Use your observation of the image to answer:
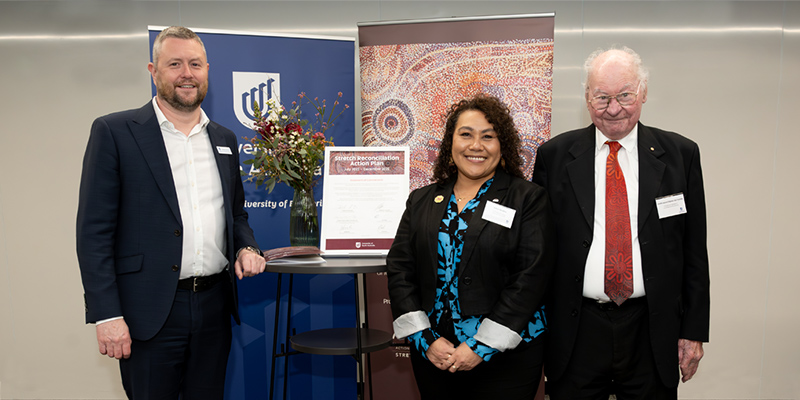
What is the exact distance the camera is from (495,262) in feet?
5.93

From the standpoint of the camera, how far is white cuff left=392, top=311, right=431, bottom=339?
183 cm

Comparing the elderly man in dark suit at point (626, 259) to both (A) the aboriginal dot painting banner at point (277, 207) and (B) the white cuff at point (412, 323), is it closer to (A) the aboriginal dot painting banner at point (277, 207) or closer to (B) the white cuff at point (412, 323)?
(B) the white cuff at point (412, 323)

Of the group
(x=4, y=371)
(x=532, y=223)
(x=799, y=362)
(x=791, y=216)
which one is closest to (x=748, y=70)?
(x=791, y=216)

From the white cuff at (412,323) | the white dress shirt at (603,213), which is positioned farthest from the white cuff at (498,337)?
the white dress shirt at (603,213)

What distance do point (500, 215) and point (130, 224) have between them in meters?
1.37


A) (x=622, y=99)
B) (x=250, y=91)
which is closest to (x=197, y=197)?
(x=250, y=91)

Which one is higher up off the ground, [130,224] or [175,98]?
[175,98]

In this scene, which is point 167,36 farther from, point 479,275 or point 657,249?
point 657,249

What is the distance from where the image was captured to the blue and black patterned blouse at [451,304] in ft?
5.99

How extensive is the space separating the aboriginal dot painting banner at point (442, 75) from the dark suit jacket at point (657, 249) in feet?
3.66

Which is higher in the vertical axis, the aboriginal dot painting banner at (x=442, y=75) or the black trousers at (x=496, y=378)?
the aboriginal dot painting banner at (x=442, y=75)

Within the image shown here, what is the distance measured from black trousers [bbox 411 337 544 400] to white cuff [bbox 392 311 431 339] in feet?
0.34

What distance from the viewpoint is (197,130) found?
7.00 feet

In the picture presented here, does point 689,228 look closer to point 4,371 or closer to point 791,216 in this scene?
point 791,216
